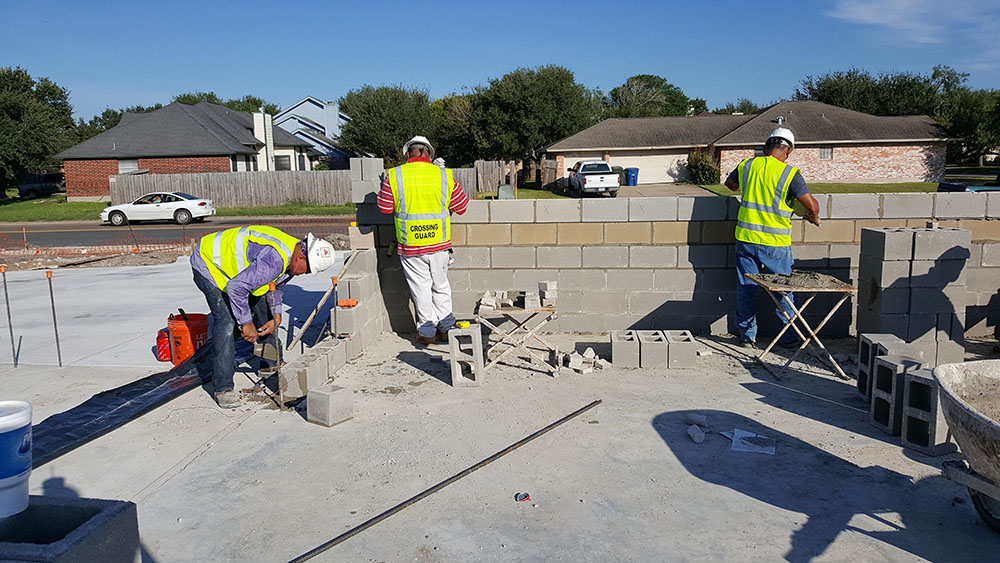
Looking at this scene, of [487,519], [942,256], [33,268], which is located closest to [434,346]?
[487,519]

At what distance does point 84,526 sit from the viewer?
8.95ft

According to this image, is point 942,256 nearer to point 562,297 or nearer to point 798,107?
point 562,297

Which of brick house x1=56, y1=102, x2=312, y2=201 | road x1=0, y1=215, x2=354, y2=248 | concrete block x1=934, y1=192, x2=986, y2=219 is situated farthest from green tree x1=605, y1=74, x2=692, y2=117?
concrete block x1=934, y1=192, x2=986, y2=219

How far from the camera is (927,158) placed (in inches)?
1448

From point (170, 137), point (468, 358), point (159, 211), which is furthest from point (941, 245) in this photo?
point (170, 137)

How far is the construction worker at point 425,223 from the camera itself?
7.53 metres

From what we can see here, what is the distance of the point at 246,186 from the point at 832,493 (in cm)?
3328

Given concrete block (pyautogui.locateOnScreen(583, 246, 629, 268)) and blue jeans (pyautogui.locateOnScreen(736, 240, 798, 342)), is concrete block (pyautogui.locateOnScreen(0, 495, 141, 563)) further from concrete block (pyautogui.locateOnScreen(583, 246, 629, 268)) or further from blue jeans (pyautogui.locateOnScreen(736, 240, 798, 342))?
blue jeans (pyautogui.locateOnScreen(736, 240, 798, 342))

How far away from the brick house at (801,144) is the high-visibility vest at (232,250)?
34.6 meters

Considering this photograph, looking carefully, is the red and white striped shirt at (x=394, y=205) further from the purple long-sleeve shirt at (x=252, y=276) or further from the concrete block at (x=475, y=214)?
the purple long-sleeve shirt at (x=252, y=276)

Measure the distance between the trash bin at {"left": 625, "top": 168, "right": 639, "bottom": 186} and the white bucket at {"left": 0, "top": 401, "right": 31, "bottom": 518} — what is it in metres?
38.0

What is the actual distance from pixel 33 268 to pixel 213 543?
12.7 meters

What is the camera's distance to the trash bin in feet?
129

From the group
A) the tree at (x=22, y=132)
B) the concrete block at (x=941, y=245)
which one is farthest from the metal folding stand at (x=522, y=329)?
the tree at (x=22, y=132)
